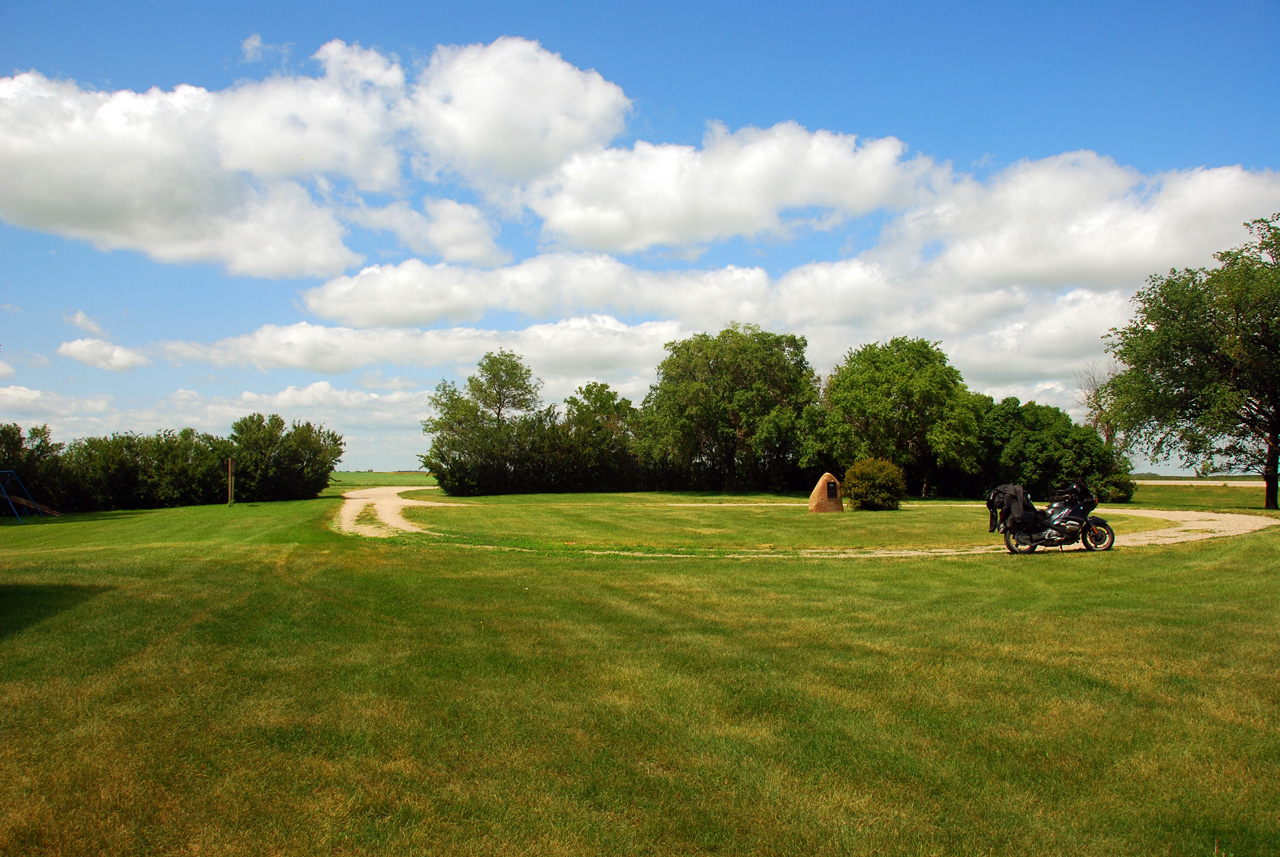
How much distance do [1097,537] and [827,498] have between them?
1314 centimetres

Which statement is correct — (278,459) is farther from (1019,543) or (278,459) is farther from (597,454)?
(1019,543)

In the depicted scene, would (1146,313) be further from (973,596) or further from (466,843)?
(466,843)

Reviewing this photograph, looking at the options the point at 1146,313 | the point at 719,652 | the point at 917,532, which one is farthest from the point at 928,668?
the point at 1146,313

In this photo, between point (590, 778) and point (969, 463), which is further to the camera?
point (969, 463)

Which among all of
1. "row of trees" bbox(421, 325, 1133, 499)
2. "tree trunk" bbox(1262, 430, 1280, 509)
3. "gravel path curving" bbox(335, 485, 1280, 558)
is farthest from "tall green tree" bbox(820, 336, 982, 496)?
"gravel path curving" bbox(335, 485, 1280, 558)

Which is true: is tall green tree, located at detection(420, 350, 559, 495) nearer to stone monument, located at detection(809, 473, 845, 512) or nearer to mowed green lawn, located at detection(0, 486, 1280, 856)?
stone monument, located at detection(809, 473, 845, 512)

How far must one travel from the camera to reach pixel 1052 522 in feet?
43.1

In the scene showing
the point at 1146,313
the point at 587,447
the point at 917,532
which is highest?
Answer: the point at 1146,313

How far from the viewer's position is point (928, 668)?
5.60 metres

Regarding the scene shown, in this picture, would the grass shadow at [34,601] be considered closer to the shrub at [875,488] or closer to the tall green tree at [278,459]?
the shrub at [875,488]

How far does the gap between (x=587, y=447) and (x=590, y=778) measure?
45102 mm

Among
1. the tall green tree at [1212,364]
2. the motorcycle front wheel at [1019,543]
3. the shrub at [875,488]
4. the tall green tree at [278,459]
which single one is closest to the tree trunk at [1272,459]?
the tall green tree at [1212,364]

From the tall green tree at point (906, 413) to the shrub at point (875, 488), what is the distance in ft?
44.3

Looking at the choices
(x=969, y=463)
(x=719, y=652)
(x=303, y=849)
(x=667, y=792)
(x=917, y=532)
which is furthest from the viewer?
(x=969, y=463)
